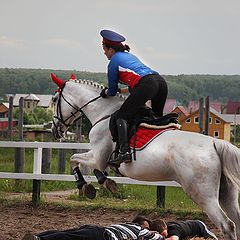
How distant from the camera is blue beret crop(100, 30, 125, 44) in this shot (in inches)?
328

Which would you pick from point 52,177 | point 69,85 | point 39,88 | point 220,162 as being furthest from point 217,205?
point 39,88

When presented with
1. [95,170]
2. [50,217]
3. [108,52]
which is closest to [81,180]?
[95,170]

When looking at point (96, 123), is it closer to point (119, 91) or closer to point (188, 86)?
point (119, 91)

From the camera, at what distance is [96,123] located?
8.51 m

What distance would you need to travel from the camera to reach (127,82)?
26.8ft

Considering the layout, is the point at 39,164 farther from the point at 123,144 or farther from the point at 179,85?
the point at 179,85

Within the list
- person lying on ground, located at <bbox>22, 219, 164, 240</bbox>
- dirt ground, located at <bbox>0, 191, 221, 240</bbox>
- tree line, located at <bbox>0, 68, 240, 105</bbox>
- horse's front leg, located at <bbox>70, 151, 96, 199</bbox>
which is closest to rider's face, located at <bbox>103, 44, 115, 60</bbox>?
horse's front leg, located at <bbox>70, 151, 96, 199</bbox>

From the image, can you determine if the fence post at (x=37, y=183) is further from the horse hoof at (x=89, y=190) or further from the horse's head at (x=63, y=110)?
the horse hoof at (x=89, y=190)

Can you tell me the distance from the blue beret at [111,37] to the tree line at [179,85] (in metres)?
53.8

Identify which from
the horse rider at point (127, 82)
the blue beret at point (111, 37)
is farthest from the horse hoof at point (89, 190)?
the blue beret at point (111, 37)

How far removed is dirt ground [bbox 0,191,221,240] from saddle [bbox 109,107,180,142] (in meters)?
2.17

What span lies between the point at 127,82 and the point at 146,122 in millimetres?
597

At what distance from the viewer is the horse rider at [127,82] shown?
25.8 feet

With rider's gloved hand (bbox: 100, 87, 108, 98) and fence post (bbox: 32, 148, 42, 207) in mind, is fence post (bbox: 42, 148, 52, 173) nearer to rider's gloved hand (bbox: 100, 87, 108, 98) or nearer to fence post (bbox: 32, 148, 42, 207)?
fence post (bbox: 32, 148, 42, 207)
